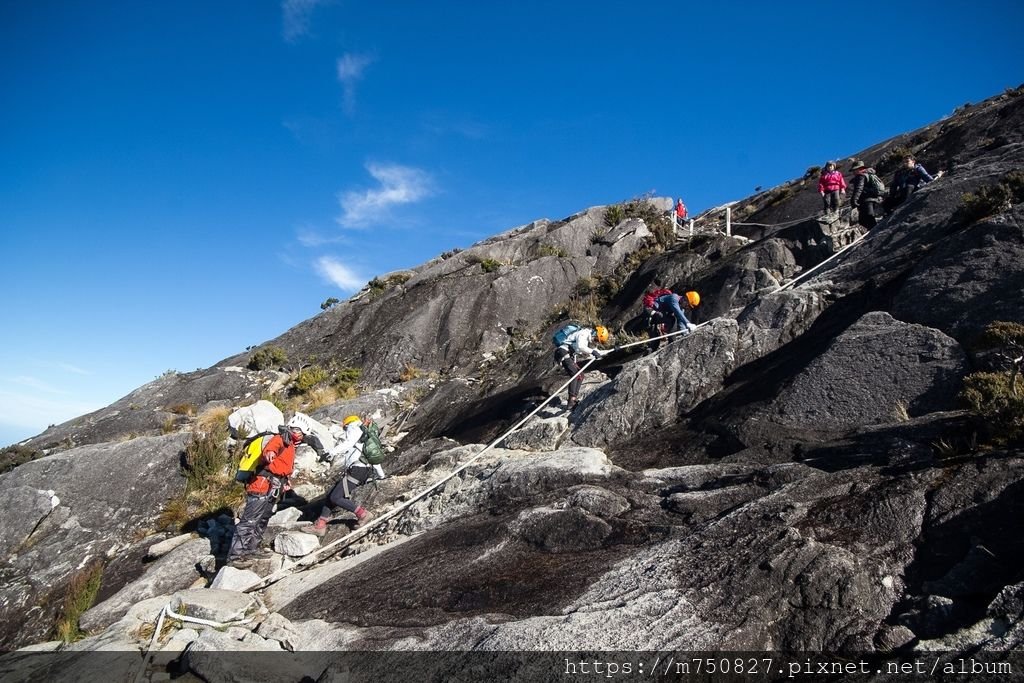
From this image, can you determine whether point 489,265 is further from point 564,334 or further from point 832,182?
point 832,182

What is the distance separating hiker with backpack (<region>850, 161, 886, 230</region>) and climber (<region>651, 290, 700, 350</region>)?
6557mm

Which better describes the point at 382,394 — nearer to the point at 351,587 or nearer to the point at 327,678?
the point at 351,587

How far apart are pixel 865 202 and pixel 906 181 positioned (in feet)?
3.48

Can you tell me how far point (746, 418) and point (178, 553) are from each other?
403 inches

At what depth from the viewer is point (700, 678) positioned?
3.80 m

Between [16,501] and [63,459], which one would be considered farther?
[63,459]

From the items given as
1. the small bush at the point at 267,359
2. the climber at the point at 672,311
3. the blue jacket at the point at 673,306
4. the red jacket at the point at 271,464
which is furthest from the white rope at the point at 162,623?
the small bush at the point at 267,359

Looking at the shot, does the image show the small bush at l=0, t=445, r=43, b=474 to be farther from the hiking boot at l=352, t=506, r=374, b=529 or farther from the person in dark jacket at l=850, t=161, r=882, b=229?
the person in dark jacket at l=850, t=161, r=882, b=229

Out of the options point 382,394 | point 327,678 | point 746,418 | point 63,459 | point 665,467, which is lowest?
point 327,678

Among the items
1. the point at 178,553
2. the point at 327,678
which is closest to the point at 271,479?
the point at 178,553

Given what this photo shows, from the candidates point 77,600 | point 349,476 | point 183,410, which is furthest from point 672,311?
point 183,410

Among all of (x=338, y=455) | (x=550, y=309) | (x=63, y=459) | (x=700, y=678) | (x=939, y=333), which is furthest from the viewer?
(x=550, y=309)

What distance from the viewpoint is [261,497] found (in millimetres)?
9352

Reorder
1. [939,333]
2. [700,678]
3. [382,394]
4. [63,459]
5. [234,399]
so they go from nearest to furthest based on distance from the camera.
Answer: [700,678] → [939,333] → [63,459] → [382,394] → [234,399]
